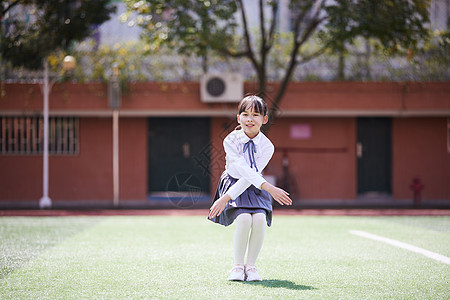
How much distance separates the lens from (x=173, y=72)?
17250 millimetres

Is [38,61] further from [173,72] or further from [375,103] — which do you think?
[375,103]

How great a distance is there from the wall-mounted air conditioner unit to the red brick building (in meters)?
0.30

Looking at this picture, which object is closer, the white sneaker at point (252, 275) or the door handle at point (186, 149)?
the white sneaker at point (252, 275)

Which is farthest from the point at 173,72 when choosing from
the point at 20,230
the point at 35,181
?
the point at 20,230

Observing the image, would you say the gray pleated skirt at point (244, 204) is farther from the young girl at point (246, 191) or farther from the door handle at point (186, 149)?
the door handle at point (186, 149)

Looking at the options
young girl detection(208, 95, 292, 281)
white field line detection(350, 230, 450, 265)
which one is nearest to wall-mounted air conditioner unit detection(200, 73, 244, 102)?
white field line detection(350, 230, 450, 265)

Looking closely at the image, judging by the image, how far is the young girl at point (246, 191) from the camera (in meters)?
4.81

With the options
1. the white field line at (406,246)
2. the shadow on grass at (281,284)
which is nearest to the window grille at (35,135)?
the white field line at (406,246)

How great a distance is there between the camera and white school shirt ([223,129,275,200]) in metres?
4.77

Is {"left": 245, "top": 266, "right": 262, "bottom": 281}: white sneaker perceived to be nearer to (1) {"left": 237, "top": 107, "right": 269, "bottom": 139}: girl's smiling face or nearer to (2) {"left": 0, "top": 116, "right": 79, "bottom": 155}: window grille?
(1) {"left": 237, "top": 107, "right": 269, "bottom": 139}: girl's smiling face

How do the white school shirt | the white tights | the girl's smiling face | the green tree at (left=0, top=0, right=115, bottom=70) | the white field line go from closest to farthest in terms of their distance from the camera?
the white school shirt → the white tights → the girl's smiling face → the white field line → the green tree at (left=0, top=0, right=115, bottom=70)

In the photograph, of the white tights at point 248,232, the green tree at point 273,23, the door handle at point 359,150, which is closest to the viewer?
the white tights at point 248,232

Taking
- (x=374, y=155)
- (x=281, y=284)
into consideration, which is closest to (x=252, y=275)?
(x=281, y=284)

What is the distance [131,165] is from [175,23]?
182 inches
